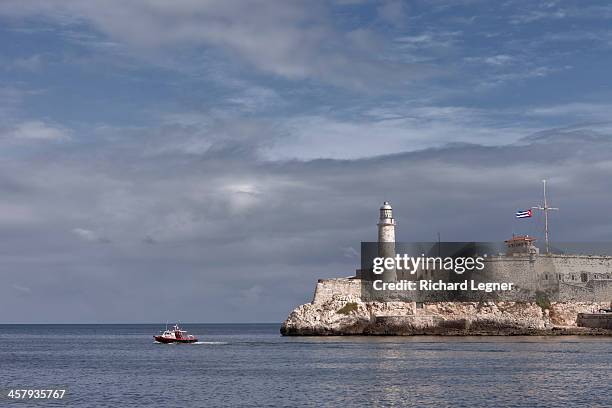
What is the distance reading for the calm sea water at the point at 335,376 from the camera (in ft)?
144

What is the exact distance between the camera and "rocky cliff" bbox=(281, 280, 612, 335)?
4109 inches

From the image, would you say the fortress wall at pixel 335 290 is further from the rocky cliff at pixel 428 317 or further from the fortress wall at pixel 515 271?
the fortress wall at pixel 515 271

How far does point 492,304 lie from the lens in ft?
355

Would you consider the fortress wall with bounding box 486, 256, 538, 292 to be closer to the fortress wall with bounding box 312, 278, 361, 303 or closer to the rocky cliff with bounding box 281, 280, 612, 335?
the rocky cliff with bounding box 281, 280, 612, 335

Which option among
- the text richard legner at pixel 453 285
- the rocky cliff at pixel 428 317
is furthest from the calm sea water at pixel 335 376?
the text richard legner at pixel 453 285

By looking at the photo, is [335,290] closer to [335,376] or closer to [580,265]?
[580,265]

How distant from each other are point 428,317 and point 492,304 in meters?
8.87

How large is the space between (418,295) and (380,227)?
10494mm

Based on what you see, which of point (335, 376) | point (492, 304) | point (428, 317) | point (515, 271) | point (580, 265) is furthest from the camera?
point (580, 265)

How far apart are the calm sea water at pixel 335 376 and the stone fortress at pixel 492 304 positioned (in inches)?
744

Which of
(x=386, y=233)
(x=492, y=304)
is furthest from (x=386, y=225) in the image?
(x=492, y=304)

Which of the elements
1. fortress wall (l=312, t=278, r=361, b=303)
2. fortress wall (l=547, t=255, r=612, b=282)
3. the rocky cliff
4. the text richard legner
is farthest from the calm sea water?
fortress wall (l=547, t=255, r=612, b=282)

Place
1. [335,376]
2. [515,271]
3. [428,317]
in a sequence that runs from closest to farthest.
Answer: [335,376], [428,317], [515,271]

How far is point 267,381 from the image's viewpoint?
53.0 meters
